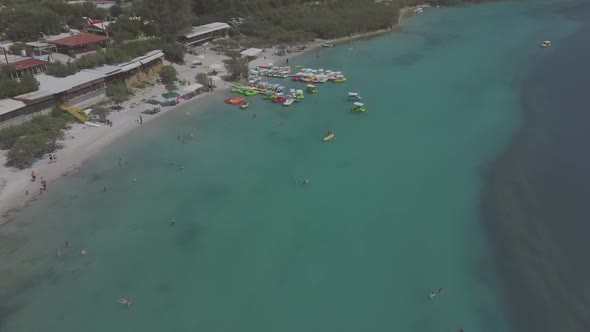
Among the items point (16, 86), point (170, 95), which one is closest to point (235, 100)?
point (170, 95)

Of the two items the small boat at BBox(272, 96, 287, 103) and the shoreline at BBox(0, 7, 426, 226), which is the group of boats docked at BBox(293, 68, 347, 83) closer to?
the small boat at BBox(272, 96, 287, 103)

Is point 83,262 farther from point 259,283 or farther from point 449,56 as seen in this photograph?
point 449,56

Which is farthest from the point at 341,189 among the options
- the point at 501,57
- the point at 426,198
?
the point at 501,57

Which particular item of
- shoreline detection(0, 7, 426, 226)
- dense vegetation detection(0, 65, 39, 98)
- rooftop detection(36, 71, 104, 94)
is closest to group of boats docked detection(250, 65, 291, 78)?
shoreline detection(0, 7, 426, 226)

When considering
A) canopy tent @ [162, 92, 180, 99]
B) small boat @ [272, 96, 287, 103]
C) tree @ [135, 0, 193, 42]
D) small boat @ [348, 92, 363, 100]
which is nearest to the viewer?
canopy tent @ [162, 92, 180, 99]

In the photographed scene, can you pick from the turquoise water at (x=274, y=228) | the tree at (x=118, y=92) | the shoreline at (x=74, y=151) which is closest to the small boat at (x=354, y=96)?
the turquoise water at (x=274, y=228)

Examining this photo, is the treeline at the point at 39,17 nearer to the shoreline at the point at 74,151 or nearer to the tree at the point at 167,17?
the tree at the point at 167,17
